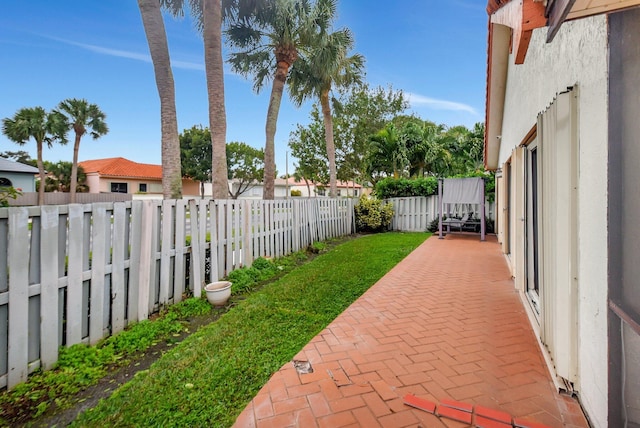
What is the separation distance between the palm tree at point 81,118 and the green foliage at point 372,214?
28.0 m

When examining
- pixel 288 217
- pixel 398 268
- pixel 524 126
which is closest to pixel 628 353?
pixel 524 126

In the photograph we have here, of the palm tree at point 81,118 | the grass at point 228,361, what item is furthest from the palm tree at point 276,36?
the palm tree at point 81,118

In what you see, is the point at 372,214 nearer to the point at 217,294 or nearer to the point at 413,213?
the point at 413,213

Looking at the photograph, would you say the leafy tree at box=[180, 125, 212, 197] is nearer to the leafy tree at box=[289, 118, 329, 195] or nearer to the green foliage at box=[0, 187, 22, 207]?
the leafy tree at box=[289, 118, 329, 195]

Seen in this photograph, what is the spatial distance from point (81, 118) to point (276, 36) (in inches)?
1017

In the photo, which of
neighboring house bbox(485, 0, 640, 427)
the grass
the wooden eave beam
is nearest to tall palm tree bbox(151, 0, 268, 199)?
the grass

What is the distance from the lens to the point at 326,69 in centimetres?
1265

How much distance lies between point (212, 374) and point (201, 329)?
47.2 inches

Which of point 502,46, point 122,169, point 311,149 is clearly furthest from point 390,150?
point 122,169

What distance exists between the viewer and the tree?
3903 centimetres

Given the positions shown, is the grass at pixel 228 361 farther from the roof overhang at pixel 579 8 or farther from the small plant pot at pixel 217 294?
the roof overhang at pixel 579 8

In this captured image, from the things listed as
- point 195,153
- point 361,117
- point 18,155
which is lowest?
point 195,153

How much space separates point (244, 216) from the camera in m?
6.52

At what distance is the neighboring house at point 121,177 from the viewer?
33.9 meters
